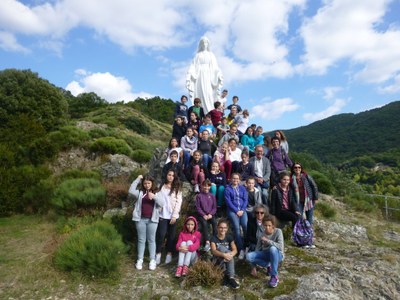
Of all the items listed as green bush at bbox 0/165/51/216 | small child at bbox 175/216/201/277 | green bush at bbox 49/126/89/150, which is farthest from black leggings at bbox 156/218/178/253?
green bush at bbox 49/126/89/150

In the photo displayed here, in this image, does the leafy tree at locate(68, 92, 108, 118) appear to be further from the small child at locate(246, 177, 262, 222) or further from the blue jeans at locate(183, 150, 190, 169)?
the small child at locate(246, 177, 262, 222)

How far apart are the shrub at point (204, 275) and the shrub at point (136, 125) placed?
28642mm

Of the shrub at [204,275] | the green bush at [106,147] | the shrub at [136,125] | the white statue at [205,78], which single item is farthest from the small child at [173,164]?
the shrub at [136,125]

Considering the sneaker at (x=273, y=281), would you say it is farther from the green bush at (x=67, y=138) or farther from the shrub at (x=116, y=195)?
the green bush at (x=67, y=138)

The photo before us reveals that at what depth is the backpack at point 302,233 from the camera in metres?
5.65

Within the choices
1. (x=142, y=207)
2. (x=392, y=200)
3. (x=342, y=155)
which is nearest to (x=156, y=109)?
(x=342, y=155)

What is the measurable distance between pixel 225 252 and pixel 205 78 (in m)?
7.98

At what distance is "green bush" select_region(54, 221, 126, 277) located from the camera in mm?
4715

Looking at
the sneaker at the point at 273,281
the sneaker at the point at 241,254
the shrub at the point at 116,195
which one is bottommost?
the sneaker at the point at 273,281

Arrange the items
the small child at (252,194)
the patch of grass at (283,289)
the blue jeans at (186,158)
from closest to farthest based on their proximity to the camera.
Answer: the patch of grass at (283,289) → the small child at (252,194) → the blue jeans at (186,158)

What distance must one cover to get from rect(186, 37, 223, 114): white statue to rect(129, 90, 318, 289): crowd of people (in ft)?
14.6

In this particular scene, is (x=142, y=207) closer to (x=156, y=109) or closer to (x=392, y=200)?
(x=392, y=200)

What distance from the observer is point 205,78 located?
1133cm

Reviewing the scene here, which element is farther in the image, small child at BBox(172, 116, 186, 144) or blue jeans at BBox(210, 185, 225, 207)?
small child at BBox(172, 116, 186, 144)
